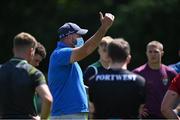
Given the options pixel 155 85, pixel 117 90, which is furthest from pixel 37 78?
pixel 155 85

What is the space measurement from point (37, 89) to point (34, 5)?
26.1 m

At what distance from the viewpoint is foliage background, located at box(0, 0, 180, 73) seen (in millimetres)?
31531

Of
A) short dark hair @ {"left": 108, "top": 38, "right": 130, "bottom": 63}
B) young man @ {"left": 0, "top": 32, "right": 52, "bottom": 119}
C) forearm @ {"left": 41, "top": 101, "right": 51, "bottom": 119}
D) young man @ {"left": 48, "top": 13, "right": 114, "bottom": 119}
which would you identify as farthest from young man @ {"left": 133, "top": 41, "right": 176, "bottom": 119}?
short dark hair @ {"left": 108, "top": 38, "right": 130, "bottom": 63}

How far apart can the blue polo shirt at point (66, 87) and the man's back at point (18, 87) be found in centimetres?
127

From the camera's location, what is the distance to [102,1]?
3384 centimetres

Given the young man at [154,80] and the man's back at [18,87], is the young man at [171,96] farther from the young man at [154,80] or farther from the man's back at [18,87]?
the young man at [154,80]

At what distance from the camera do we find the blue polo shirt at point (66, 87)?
11.3 metres

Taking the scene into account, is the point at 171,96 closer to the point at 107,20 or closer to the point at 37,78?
the point at 107,20

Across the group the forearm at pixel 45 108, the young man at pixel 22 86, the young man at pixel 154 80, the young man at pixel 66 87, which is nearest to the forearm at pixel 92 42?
the young man at pixel 66 87

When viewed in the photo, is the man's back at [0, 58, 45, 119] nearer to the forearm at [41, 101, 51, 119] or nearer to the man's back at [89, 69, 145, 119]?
the forearm at [41, 101, 51, 119]

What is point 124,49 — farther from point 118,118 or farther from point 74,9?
point 74,9

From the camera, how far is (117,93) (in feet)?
31.7

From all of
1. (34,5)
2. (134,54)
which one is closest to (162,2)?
(134,54)

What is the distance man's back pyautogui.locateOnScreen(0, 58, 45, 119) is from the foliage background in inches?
815
